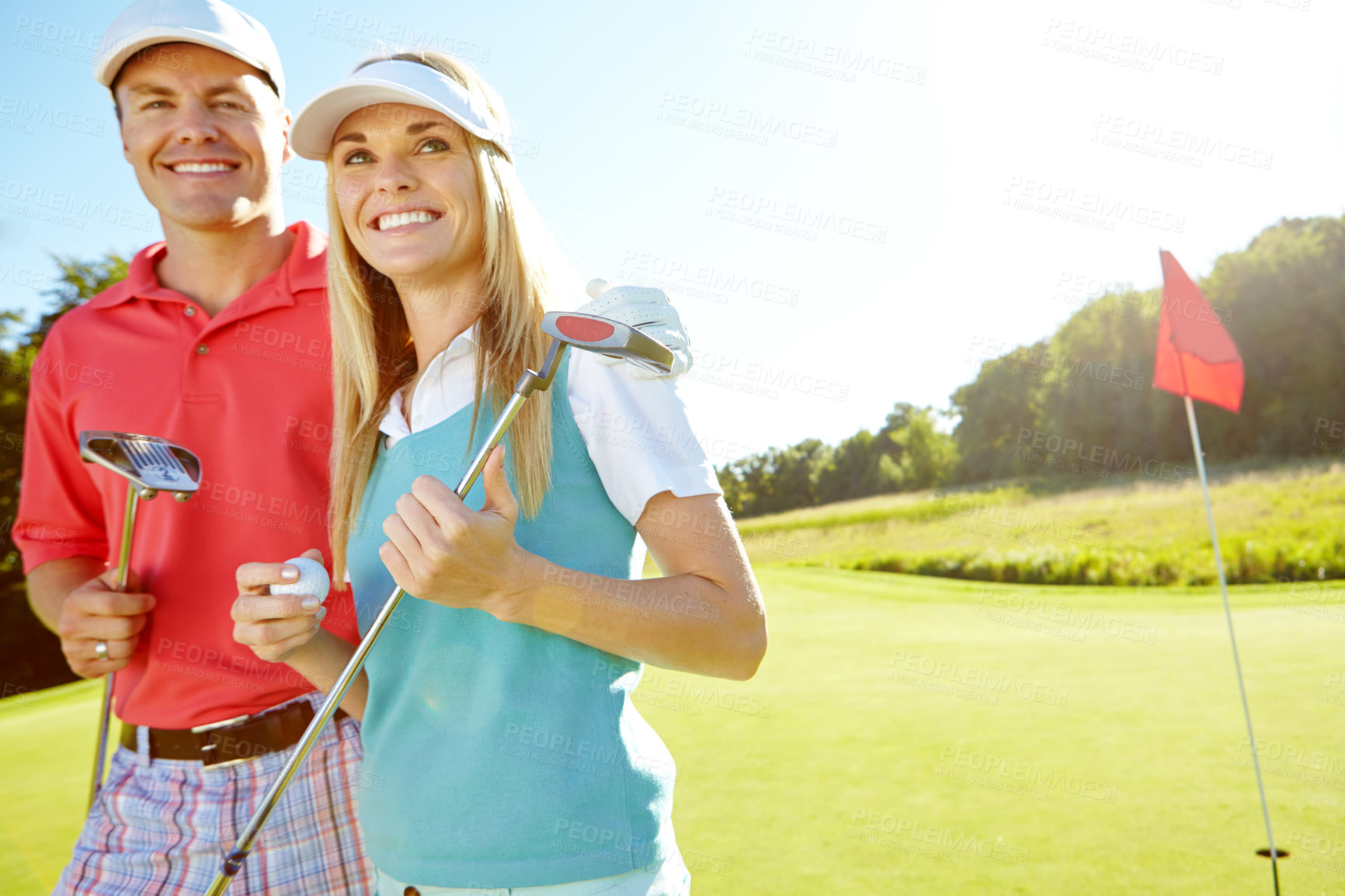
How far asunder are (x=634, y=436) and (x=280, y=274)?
1179 millimetres

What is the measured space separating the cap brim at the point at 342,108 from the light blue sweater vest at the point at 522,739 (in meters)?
0.44

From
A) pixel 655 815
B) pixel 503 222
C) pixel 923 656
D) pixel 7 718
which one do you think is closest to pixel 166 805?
pixel 655 815

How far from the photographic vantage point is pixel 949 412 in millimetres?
17484

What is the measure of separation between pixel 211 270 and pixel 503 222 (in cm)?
97

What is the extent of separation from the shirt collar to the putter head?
1.71 feet

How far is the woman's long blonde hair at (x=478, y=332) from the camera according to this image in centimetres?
121

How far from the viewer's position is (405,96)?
1.31 meters

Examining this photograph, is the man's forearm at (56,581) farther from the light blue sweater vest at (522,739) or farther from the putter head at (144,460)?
the light blue sweater vest at (522,739)
